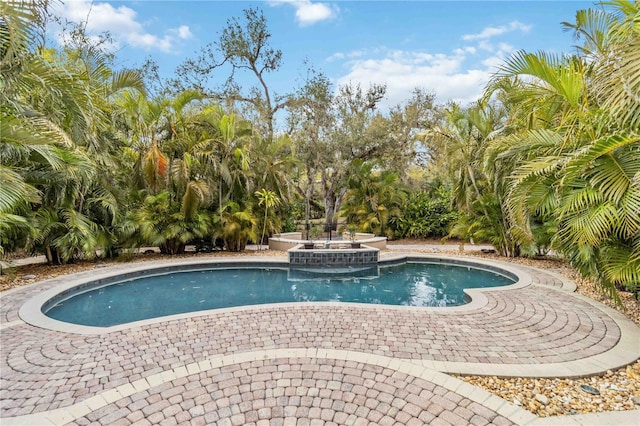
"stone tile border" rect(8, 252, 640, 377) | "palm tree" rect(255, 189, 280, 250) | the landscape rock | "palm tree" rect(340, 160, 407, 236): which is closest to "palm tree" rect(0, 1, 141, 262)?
"stone tile border" rect(8, 252, 640, 377)

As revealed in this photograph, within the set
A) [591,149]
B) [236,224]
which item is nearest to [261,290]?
[236,224]

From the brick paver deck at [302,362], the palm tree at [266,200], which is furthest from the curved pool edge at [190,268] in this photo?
the palm tree at [266,200]

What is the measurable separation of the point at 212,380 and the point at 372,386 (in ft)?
5.10

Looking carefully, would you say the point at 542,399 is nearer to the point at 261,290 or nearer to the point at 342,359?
the point at 342,359

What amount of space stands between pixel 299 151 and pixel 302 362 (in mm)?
14523

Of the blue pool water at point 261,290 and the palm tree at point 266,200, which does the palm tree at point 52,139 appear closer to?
the blue pool water at point 261,290

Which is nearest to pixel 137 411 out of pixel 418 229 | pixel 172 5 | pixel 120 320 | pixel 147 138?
pixel 120 320

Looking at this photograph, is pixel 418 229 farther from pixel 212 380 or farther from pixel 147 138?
pixel 212 380

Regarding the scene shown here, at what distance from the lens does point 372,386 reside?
309cm

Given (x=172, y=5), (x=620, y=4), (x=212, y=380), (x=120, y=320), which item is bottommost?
(x=120, y=320)

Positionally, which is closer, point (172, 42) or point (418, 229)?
point (172, 42)

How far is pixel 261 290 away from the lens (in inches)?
322

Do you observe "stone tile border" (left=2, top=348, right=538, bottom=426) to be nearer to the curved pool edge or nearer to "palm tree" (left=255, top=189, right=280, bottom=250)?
the curved pool edge

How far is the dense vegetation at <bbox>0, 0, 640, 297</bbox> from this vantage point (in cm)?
378
